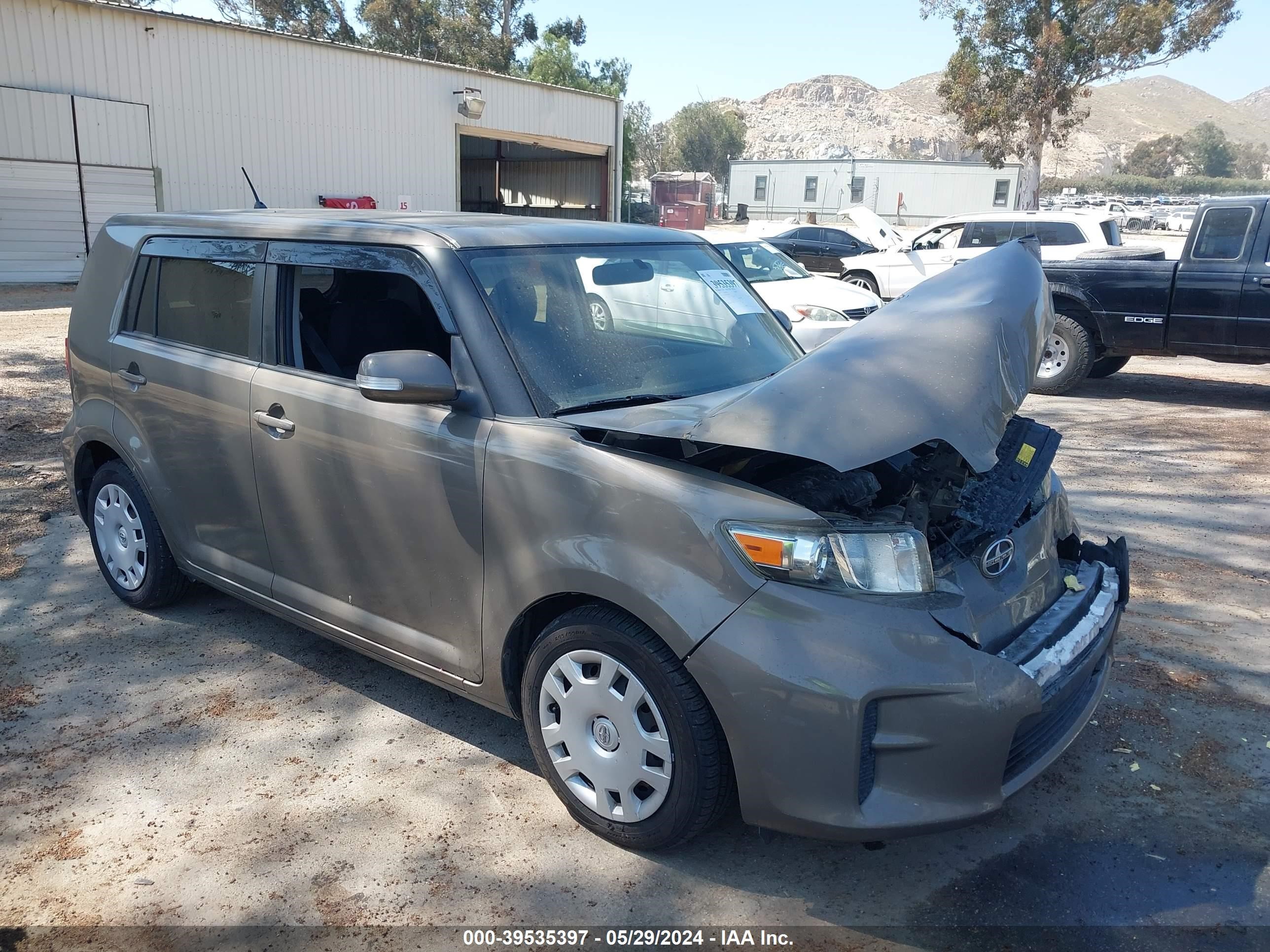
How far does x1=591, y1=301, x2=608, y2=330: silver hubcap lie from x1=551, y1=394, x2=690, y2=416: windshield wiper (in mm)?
Answer: 340

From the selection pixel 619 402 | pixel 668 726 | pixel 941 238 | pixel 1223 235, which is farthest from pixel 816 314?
pixel 668 726

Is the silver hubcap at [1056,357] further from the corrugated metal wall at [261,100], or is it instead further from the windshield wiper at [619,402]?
the corrugated metal wall at [261,100]

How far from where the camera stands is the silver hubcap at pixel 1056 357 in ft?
34.5

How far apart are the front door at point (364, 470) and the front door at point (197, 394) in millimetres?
130

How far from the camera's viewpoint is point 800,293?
11.2 metres

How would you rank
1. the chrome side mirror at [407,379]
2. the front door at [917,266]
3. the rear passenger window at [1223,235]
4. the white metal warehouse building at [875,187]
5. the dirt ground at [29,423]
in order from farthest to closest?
the white metal warehouse building at [875,187] → the front door at [917,266] → the rear passenger window at [1223,235] → the dirt ground at [29,423] → the chrome side mirror at [407,379]

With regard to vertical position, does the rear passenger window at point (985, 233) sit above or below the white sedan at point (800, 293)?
above

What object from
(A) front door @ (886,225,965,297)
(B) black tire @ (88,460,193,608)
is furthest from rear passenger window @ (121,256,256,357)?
(A) front door @ (886,225,965,297)

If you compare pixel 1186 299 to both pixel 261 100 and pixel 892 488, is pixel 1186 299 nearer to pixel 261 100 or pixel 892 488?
pixel 892 488

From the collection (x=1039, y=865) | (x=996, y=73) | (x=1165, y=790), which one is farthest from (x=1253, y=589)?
(x=996, y=73)

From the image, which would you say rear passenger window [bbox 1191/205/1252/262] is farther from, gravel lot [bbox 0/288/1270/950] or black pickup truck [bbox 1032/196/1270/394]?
gravel lot [bbox 0/288/1270/950]

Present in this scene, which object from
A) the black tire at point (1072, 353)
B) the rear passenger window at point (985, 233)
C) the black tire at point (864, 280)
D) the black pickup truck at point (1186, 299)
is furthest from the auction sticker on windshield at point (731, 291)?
the rear passenger window at point (985, 233)

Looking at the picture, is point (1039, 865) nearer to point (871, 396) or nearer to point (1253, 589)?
point (871, 396)

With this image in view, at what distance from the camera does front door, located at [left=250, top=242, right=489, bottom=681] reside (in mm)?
3285
